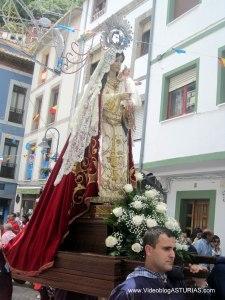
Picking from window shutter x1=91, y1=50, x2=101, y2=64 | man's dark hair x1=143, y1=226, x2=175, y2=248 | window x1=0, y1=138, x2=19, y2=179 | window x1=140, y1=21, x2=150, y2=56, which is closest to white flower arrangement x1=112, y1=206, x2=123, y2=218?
man's dark hair x1=143, y1=226, x2=175, y2=248

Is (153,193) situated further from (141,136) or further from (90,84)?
(141,136)

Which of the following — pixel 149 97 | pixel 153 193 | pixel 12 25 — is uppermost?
pixel 12 25

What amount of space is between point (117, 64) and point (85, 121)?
2.50 ft

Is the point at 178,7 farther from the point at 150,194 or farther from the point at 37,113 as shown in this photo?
the point at 37,113

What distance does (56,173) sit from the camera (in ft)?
15.2

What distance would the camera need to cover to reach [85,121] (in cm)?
465

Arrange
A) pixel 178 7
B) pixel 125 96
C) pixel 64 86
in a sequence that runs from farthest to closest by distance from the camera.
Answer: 1. pixel 64 86
2. pixel 178 7
3. pixel 125 96

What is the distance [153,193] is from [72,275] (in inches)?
42.1

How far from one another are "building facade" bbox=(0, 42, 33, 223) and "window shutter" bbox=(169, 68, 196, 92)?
14.2 meters

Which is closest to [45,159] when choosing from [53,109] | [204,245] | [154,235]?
[53,109]

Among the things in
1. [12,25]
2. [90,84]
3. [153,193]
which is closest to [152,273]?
[153,193]

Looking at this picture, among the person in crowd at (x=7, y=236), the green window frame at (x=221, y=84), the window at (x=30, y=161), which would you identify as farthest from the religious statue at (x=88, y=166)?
the window at (x=30, y=161)

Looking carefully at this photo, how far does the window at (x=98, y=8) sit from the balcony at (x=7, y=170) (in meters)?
10.4

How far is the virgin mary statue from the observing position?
436cm
